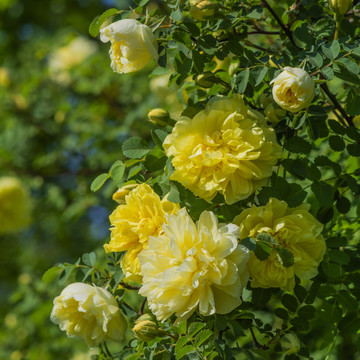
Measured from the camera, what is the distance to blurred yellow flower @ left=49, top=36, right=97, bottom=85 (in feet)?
8.78

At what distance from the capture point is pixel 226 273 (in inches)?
31.3

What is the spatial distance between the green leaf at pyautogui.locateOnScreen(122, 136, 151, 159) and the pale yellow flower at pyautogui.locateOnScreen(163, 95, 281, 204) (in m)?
0.13

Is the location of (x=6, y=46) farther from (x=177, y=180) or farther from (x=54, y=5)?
(x=177, y=180)

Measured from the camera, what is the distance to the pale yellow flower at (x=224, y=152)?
0.85 meters

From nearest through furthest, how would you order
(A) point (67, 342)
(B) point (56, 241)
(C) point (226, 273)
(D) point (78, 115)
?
(C) point (226, 273), (A) point (67, 342), (D) point (78, 115), (B) point (56, 241)

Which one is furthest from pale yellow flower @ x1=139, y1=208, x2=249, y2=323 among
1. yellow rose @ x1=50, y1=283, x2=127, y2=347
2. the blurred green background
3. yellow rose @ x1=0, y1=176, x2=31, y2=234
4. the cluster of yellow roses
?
yellow rose @ x1=0, y1=176, x2=31, y2=234

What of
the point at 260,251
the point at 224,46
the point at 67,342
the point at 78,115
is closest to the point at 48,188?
the point at 78,115

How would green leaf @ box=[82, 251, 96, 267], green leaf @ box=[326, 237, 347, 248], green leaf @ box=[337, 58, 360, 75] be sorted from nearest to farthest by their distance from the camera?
green leaf @ box=[337, 58, 360, 75]
green leaf @ box=[326, 237, 347, 248]
green leaf @ box=[82, 251, 96, 267]

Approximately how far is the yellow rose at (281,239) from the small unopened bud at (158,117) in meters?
0.27

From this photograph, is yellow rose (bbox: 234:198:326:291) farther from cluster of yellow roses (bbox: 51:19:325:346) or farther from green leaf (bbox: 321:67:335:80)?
green leaf (bbox: 321:67:335:80)

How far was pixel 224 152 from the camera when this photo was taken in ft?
2.81

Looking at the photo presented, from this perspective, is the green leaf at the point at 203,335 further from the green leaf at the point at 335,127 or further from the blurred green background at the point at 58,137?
the blurred green background at the point at 58,137

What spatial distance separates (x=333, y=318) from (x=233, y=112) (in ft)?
1.62

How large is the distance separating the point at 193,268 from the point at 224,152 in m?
0.19
